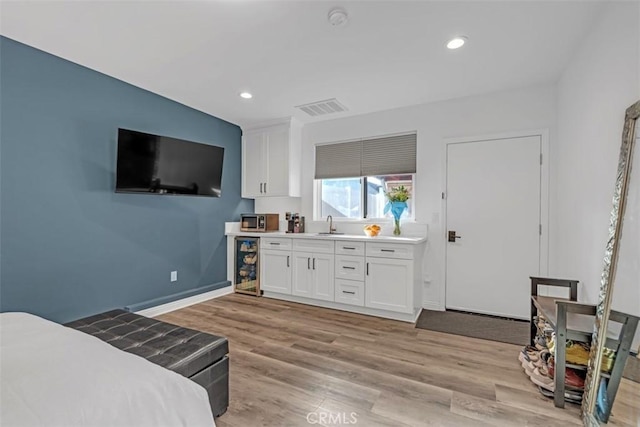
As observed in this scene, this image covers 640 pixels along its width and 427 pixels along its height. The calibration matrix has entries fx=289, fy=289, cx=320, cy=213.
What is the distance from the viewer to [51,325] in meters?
1.38

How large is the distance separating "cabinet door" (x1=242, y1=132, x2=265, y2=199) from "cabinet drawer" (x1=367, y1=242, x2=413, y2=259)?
198cm

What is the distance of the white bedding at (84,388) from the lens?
0.81 meters

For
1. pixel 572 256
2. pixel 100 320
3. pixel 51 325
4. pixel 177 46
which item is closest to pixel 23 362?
pixel 51 325

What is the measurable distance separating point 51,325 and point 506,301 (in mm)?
3917

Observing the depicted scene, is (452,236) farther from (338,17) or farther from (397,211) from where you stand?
(338,17)

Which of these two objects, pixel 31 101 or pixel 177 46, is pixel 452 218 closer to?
pixel 177 46

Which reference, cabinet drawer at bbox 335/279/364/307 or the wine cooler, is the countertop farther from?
cabinet drawer at bbox 335/279/364/307

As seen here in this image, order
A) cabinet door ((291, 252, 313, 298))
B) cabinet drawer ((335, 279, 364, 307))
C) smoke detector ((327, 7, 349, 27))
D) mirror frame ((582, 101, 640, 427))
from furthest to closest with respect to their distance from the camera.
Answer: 1. cabinet door ((291, 252, 313, 298))
2. cabinet drawer ((335, 279, 364, 307))
3. smoke detector ((327, 7, 349, 27))
4. mirror frame ((582, 101, 640, 427))

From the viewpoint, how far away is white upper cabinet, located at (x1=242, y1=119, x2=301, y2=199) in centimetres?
429

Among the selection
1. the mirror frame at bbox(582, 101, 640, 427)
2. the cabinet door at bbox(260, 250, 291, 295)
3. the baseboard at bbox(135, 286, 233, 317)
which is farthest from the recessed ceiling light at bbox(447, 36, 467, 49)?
the baseboard at bbox(135, 286, 233, 317)

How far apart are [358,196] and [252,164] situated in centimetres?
174

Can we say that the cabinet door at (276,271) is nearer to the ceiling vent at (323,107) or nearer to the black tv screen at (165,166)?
the black tv screen at (165,166)

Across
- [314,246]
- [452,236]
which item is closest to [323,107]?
[314,246]

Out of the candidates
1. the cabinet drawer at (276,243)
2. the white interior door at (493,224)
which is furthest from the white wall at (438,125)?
the cabinet drawer at (276,243)
